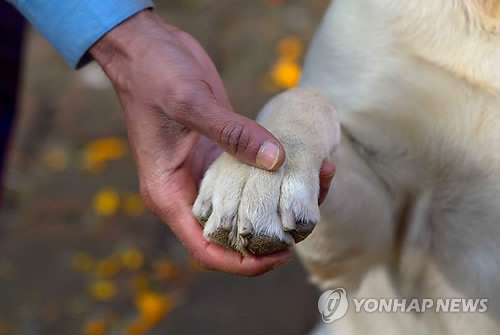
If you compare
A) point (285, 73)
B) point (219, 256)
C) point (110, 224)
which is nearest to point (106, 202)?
point (110, 224)

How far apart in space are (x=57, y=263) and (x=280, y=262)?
1.89 metres

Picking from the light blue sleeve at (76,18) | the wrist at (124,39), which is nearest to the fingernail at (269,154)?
the wrist at (124,39)

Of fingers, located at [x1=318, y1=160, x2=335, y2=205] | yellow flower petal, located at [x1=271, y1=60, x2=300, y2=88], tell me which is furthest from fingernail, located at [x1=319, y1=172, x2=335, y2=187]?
yellow flower petal, located at [x1=271, y1=60, x2=300, y2=88]

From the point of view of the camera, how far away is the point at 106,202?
10.7 feet

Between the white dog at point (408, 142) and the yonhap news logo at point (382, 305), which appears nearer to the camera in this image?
the white dog at point (408, 142)

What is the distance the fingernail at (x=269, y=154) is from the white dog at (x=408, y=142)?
7 centimetres

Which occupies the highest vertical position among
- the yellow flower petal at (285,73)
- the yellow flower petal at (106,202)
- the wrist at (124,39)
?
the wrist at (124,39)

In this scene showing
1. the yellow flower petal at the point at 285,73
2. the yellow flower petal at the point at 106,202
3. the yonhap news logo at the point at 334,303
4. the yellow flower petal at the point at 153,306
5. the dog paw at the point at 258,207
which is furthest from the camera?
the yellow flower petal at the point at 285,73

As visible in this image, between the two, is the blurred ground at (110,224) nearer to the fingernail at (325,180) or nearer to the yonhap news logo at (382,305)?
the yonhap news logo at (382,305)

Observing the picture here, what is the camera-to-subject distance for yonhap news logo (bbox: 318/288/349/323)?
1926 mm

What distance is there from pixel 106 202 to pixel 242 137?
2055 mm

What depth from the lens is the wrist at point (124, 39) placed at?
1.59 meters

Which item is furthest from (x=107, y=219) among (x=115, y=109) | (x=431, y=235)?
(x=431, y=235)

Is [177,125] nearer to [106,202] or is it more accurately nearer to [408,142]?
[408,142]
